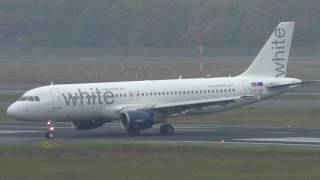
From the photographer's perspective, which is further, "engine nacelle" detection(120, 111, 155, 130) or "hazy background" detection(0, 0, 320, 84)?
"hazy background" detection(0, 0, 320, 84)

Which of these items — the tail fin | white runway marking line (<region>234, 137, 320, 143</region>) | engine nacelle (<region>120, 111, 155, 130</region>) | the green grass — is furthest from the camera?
the tail fin

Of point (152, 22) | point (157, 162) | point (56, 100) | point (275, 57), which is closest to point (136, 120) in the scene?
point (56, 100)

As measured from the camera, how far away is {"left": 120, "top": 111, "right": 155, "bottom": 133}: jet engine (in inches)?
2464

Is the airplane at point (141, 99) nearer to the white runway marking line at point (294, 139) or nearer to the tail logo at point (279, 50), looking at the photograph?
the tail logo at point (279, 50)

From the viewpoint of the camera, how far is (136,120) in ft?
206

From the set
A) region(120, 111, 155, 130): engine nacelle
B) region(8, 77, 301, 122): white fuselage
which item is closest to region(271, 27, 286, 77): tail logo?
region(8, 77, 301, 122): white fuselage

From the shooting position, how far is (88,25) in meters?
157

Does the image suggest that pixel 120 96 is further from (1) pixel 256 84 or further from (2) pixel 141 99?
(1) pixel 256 84

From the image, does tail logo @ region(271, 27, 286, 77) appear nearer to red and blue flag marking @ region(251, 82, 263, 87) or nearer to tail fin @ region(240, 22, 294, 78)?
tail fin @ region(240, 22, 294, 78)

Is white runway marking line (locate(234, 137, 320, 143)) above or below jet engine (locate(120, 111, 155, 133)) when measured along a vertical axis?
below

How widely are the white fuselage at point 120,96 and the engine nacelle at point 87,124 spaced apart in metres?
0.72

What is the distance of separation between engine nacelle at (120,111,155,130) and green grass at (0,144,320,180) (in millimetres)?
9033

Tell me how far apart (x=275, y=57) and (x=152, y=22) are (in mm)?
87826

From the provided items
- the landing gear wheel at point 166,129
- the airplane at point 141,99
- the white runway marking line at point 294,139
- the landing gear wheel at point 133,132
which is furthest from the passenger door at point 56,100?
the white runway marking line at point 294,139
